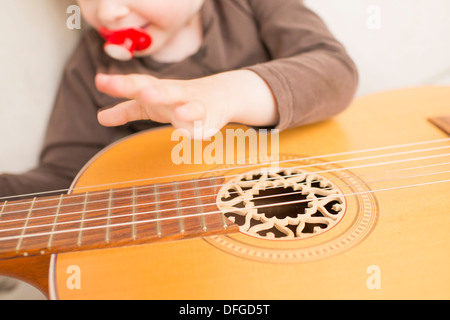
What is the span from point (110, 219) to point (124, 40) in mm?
295

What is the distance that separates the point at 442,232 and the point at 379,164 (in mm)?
150

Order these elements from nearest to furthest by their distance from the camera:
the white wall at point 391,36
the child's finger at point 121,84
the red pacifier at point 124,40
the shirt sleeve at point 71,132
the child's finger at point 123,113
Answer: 1. the child's finger at point 121,84
2. the child's finger at point 123,113
3. the red pacifier at point 124,40
4. the shirt sleeve at point 71,132
5. the white wall at point 391,36

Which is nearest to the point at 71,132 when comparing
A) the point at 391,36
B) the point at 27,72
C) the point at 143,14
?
the point at 27,72

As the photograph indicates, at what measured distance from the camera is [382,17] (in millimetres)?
910

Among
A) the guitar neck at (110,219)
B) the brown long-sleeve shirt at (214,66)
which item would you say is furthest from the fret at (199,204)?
the brown long-sleeve shirt at (214,66)

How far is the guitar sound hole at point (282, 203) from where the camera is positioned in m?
0.49

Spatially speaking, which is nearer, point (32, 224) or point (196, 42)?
point (32, 224)

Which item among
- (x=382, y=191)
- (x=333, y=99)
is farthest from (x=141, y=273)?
(x=333, y=99)

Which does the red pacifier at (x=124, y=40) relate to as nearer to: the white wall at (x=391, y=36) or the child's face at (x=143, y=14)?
the child's face at (x=143, y=14)

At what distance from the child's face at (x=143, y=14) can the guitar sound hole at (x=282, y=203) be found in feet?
0.94

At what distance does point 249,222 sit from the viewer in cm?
49
